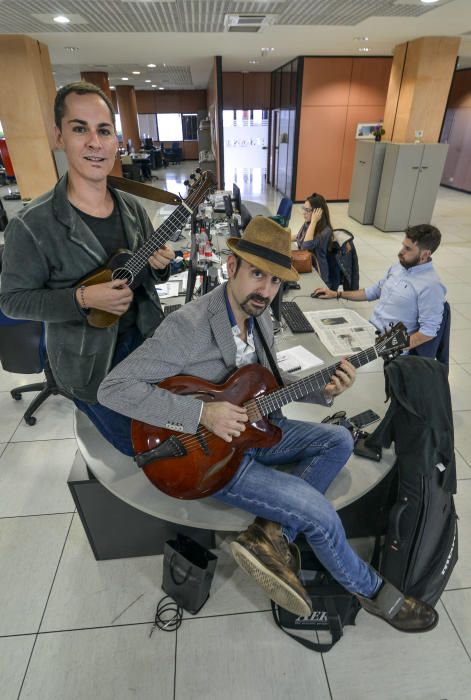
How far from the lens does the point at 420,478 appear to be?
5.47 ft

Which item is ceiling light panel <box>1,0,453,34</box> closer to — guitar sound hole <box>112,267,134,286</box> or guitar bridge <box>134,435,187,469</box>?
guitar sound hole <box>112,267,134,286</box>

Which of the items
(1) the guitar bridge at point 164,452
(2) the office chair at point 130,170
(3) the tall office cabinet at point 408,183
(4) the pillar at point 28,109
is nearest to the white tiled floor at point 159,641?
(1) the guitar bridge at point 164,452

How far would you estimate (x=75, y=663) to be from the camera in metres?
1.61

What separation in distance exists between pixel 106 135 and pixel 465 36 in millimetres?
7640

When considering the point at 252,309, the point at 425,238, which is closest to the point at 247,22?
the point at 425,238

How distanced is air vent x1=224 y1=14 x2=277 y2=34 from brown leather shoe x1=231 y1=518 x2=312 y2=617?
5951 mm

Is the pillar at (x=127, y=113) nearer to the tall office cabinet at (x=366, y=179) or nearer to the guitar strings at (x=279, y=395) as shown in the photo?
the tall office cabinet at (x=366, y=179)

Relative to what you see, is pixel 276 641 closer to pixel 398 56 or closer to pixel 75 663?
pixel 75 663

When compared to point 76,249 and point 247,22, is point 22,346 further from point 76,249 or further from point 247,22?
point 247,22

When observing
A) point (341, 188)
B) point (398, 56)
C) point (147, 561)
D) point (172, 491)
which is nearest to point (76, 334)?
point (172, 491)

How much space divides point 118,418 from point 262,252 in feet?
3.02

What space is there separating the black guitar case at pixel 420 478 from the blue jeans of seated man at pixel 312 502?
0.19m

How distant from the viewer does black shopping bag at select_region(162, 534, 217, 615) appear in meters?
1.68

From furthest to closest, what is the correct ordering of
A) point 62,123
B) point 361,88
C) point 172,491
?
point 361,88 < point 172,491 < point 62,123
